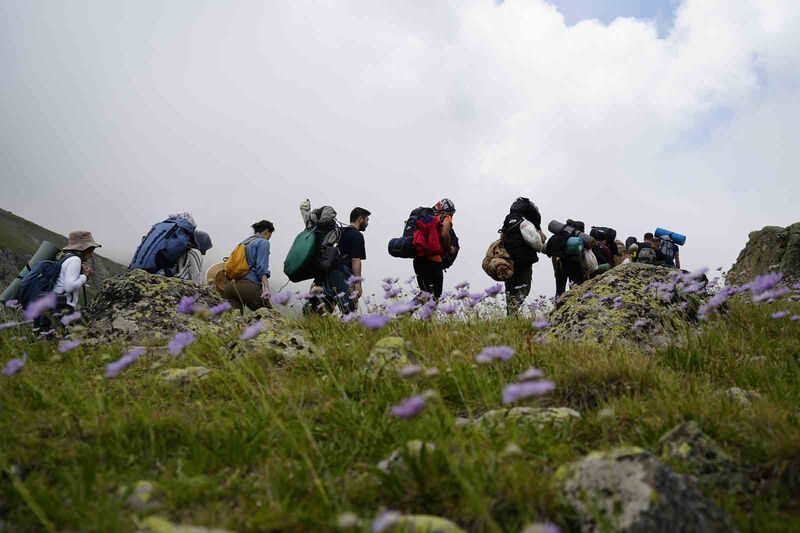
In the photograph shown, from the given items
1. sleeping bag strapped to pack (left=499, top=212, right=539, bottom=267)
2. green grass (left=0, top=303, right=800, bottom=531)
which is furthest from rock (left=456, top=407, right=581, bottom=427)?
sleeping bag strapped to pack (left=499, top=212, right=539, bottom=267)

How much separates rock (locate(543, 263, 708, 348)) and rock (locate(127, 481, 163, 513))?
373 cm

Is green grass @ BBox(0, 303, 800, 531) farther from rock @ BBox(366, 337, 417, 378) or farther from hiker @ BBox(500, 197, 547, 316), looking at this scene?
hiker @ BBox(500, 197, 547, 316)

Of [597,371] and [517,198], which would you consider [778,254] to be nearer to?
[517,198]

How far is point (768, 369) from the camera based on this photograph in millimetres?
3777

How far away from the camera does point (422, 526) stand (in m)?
1.75

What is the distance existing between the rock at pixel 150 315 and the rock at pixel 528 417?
9.10ft

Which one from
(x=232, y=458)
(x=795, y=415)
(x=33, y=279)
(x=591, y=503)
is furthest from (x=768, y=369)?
(x=33, y=279)

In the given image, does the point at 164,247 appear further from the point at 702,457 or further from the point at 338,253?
the point at 702,457

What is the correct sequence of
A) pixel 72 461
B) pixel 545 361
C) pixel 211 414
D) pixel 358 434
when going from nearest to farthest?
pixel 72 461, pixel 358 434, pixel 211 414, pixel 545 361

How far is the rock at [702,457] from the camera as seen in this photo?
7.21ft

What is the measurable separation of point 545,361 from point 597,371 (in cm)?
51

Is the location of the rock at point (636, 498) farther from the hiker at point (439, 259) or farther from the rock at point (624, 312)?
the hiker at point (439, 259)

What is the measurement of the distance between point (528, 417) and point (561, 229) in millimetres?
6787

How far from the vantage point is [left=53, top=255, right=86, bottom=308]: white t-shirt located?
609cm
